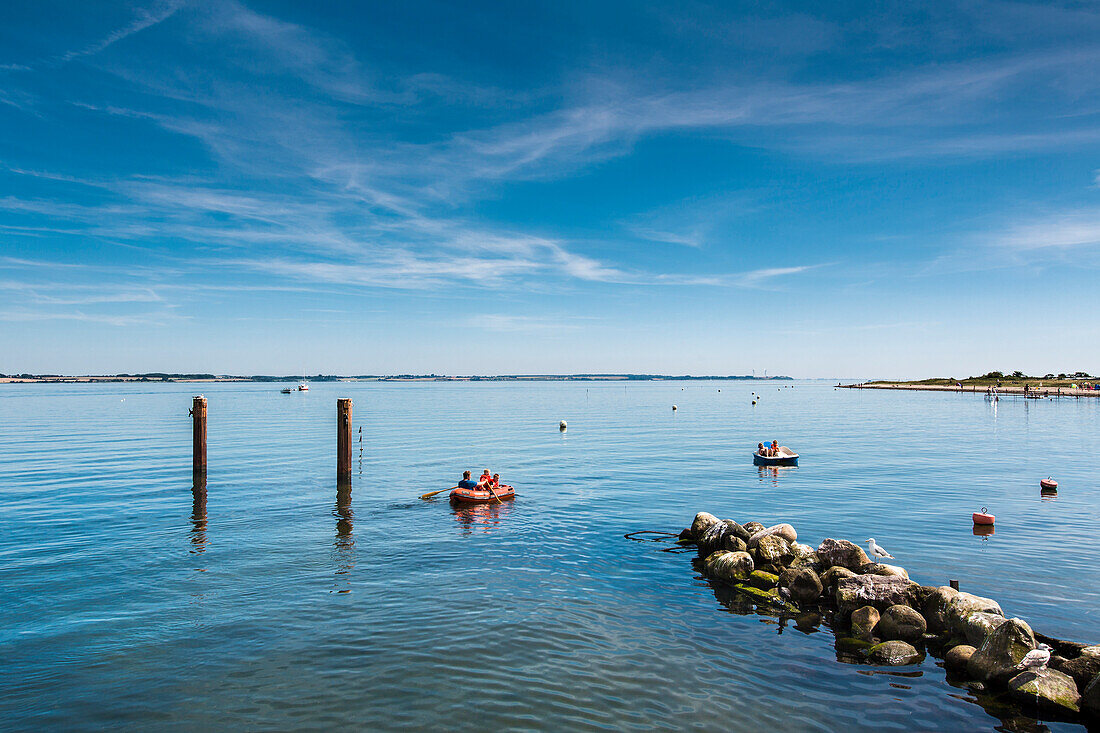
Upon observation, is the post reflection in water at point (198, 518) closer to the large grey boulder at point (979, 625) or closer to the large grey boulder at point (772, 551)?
the large grey boulder at point (772, 551)

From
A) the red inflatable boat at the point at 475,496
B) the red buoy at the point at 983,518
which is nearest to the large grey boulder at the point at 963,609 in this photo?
the red buoy at the point at 983,518

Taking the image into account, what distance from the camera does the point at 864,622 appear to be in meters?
16.9

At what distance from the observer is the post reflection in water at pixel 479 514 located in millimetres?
29938

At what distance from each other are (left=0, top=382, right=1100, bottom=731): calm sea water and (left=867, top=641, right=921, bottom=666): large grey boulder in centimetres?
42

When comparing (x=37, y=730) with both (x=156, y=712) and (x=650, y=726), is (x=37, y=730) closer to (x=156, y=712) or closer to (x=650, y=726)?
(x=156, y=712)

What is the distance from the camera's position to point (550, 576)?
2191 cm

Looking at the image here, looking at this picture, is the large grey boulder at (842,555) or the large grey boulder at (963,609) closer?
the large grey boulder at (963,609)

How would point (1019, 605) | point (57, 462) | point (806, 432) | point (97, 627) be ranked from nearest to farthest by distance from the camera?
point (97, 627)
point (1019, 605)
point (57, 462)
point (806, 432)

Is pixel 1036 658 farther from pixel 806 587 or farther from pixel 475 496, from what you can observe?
pixel 475 496

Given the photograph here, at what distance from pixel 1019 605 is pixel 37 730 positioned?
24.7 meters

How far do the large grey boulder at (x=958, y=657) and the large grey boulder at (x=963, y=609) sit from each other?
77 cm

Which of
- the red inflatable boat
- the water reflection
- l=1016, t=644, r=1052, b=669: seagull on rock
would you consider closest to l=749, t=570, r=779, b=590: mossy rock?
l=1016, t=644, r=1052, b=669: seagull on rock

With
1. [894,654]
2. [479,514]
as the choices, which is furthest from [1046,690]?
[479,514]

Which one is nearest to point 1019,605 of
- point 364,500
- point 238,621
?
point 238,621
